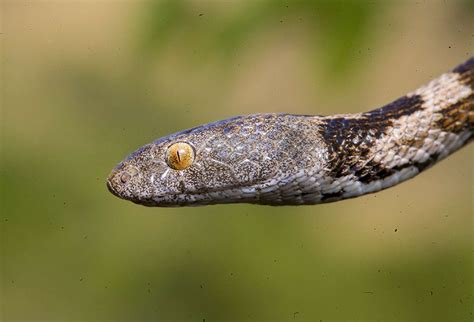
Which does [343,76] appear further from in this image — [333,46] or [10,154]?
[10,154]

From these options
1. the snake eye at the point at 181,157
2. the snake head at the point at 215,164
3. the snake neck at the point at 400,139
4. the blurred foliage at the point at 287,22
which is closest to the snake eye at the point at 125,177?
the snake head at the point at 215,164

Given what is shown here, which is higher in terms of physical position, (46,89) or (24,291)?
(46,89)

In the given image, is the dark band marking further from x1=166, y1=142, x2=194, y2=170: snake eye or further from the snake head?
x1=166, y1=142, x2=194, y2=170: snake eye

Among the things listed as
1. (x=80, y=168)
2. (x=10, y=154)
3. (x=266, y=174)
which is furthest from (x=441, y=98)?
(x=10, y=154)

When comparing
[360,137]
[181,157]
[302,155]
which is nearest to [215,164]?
[181,157]

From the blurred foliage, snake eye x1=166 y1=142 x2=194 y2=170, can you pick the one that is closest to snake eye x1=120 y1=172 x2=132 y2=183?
snake eye x1=166 y1=142 x2=194 y2=170

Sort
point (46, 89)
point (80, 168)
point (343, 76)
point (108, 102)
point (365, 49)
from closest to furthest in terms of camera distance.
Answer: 1. point (343, 76)
2. point (365, 49)
3. point (108, 102)
4. point (80, 168)
5. point (46, 89)

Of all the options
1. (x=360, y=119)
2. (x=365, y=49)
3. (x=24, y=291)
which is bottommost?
(x=24, y=291)
